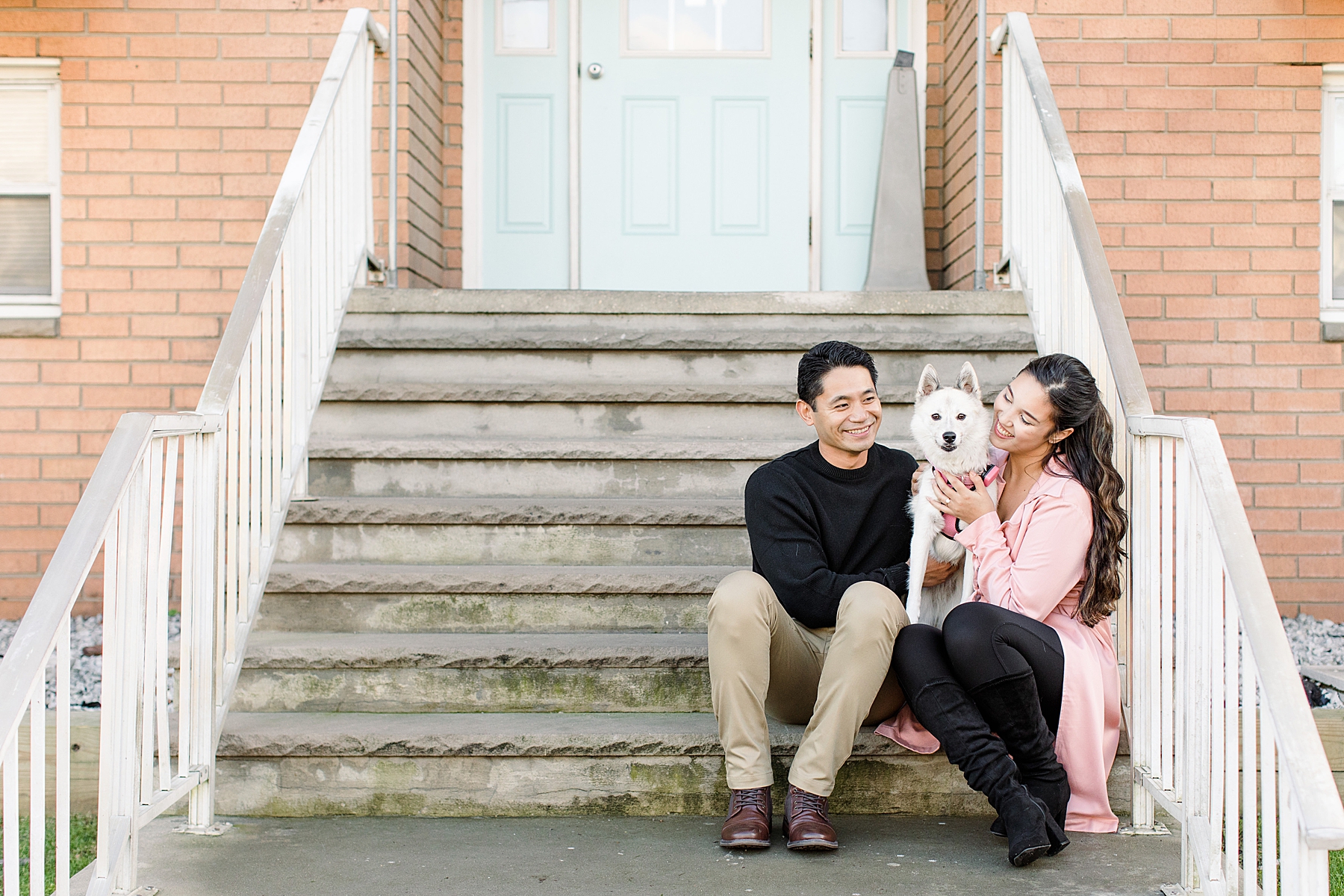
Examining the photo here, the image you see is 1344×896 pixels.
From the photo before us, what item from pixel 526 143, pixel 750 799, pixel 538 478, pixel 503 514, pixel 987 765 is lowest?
pixel 750 799

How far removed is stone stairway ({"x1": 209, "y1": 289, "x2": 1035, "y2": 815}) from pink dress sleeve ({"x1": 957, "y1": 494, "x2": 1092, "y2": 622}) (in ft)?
1.66

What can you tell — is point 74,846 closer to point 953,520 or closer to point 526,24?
point 953,520

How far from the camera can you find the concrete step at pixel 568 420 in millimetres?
3963

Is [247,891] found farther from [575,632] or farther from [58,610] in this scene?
[575,632]

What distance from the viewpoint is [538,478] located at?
375cm

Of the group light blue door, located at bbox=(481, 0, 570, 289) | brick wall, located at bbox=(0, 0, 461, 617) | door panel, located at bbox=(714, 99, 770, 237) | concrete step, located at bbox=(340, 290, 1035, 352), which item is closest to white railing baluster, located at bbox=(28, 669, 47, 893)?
concrete step, located at bbox=(340, 290, 1035, 352)

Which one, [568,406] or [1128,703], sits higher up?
[568,406]

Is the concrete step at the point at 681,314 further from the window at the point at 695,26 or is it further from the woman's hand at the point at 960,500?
the window at the point at 695,26

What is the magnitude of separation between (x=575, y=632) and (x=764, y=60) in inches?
141

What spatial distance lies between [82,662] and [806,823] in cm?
315

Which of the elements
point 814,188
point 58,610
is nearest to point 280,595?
point 58,610

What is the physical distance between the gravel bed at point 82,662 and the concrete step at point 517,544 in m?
0.55

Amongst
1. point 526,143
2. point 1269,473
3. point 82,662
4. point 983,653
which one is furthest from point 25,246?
point 1269,473

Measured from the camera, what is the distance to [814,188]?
568 centimetres
